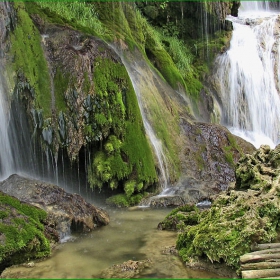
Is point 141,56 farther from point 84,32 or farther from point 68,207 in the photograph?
point 68,207

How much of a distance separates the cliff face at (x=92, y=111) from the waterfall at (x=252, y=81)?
6.26 metres

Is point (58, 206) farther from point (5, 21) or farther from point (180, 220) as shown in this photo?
point (5, 21)

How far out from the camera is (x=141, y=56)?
15820mm

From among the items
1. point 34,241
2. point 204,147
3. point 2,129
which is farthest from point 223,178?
point 34,241

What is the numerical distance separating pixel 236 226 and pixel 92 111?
20.2 feet

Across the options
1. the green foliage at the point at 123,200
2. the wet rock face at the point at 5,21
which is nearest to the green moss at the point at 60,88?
the wet rock face at the point at 5,21

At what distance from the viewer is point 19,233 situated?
583 centimetres

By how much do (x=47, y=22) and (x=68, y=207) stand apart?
6.87 m

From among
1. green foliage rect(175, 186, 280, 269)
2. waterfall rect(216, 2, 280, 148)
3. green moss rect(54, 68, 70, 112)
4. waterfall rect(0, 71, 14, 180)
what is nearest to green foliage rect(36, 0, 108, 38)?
green moss rect(54, 68, 70, 112)

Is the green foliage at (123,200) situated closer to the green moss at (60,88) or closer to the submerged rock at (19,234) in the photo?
the green moss at (60,88)

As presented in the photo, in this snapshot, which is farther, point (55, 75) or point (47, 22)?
point (47, 22)

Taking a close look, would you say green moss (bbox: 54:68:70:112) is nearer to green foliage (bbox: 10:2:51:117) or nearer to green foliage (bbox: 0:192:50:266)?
green foliage (bbox: 10:2:51:117)

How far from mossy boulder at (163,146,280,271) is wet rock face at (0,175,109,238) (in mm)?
2229

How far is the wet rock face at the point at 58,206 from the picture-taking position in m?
7.12
